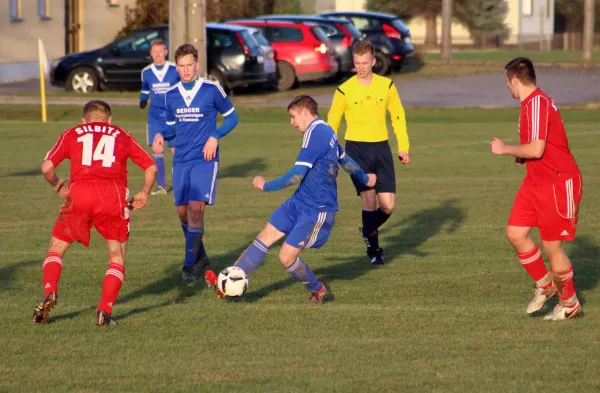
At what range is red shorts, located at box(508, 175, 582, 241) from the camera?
7840 millimetres

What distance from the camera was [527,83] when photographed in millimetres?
7832

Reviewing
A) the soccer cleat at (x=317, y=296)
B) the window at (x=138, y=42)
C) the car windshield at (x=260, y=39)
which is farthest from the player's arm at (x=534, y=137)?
the window at (x=138, y=42)

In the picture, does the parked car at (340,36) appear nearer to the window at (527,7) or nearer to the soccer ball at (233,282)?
the soccer ball at (233,282)

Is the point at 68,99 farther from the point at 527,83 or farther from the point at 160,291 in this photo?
the point at 527,83

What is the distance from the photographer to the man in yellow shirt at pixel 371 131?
10547mm

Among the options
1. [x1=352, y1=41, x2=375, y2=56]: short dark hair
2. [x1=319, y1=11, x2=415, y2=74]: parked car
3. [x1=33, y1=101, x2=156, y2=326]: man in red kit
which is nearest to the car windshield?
[x1=319, y1=11, x2=415, y2=74]: parked car

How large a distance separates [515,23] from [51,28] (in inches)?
2203

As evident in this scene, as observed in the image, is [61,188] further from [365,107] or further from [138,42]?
[138,42]

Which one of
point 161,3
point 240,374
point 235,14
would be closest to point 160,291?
point 240,374

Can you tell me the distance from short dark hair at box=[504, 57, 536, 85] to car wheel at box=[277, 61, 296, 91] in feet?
86.2

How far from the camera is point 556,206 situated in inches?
309

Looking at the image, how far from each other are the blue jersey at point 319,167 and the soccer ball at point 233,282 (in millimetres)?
660

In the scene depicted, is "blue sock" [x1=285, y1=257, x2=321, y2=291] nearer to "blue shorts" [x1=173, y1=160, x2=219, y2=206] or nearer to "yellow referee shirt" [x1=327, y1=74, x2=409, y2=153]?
"blue shorts" [x1=173, y1=160, x2=219, y2=206]

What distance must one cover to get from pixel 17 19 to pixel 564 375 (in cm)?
3532
